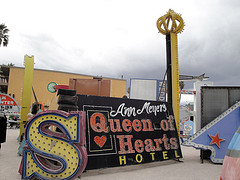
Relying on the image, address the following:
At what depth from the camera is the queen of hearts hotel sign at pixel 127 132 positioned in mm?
5812

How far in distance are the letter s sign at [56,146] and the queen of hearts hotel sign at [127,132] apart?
1.16 m

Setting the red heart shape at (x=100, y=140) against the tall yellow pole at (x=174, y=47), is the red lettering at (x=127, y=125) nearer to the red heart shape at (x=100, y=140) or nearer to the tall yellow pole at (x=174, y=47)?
the red heart shape at (x=100, y=140)

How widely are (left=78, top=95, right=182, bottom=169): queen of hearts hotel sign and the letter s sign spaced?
116 cm

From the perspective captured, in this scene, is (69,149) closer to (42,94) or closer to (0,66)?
(42,94)

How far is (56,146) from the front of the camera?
14.8 feet

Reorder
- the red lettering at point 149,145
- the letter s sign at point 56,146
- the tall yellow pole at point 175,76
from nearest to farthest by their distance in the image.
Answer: the letter s sign at point 56,146, the red lettering at point 149,145, the tall yellow pole at point 175,76

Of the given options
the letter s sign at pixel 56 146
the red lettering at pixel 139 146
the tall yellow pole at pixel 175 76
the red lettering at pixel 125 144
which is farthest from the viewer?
the tall yellow pole at pixel 175 76

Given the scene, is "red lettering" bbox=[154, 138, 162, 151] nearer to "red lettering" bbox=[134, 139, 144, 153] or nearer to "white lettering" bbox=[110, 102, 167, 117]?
"red lettering" bbox=[134, 139, 144, 153]

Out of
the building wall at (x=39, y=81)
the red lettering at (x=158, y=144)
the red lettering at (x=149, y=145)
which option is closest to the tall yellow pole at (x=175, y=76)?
the red lettering at (x=158, y=144)

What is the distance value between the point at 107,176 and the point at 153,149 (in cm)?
223

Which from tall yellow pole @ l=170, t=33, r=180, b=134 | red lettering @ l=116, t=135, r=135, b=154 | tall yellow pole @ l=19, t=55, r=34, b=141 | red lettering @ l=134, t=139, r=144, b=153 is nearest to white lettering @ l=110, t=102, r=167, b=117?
red lettering @ l=116, t=135, r=135, b=154

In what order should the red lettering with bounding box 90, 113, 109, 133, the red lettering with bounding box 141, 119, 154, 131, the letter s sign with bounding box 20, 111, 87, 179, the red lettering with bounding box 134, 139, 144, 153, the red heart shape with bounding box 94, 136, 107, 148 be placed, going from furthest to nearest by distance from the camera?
the red lettering with bounding box 141, 119, 154, 131 < the red lettering with bounding box 134, 139, 144, 153 < the red lettering with bounding box 90, 113, 109, 133 < the red heart shape with bounding box 94, 136, 107, 148 < the letter s sign with bounding box 20, 111, 87, 179

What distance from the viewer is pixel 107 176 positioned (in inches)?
211

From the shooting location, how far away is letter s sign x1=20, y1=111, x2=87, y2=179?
438 centimetres
